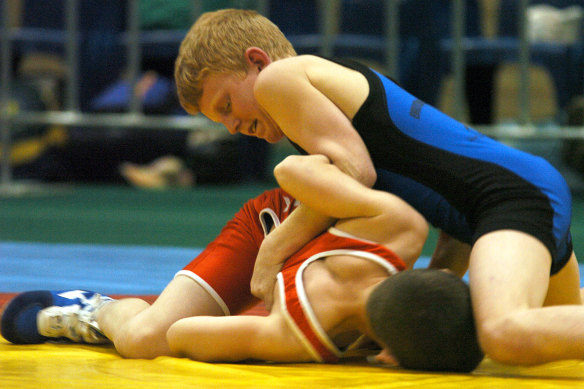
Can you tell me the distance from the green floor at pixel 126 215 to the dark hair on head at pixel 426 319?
5.84 feet

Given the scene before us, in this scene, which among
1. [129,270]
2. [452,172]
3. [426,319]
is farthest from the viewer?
[129,270]

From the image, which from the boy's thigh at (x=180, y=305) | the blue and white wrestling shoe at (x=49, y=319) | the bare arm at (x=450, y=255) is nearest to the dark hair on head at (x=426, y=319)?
the bare arm at (x=450, y=255)

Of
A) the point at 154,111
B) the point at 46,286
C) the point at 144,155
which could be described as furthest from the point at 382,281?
the point at 144,155

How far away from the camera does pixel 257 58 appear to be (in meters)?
1.96

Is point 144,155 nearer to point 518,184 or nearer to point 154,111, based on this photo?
point 154,111

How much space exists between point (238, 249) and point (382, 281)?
0.47m

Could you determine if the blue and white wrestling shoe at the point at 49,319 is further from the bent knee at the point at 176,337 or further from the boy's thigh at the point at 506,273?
the boy's thigh at the point at 506,273

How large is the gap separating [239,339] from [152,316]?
256 millimetres

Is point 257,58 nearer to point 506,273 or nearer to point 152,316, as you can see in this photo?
point 152,316

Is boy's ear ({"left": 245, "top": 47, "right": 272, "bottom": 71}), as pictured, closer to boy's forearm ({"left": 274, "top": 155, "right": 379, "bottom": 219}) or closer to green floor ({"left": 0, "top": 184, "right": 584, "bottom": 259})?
boy's forearm ({"left": 274, "top": 155, "right": 379, "bottom": 219})

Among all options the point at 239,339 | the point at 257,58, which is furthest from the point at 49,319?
the point at 257,58

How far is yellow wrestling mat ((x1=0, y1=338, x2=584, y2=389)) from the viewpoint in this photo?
4.92 feet

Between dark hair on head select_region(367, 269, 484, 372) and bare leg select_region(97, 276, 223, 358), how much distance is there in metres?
0.46

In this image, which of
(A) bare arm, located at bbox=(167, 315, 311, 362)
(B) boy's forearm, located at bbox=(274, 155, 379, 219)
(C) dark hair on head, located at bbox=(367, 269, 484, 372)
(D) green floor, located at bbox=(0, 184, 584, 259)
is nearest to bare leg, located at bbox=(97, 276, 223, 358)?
(A) bare arm, located at bbox=(167, 315, 311, 362)
